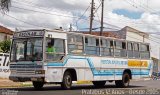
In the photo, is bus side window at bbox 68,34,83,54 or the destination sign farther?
bus side window at bbox 68,34,83,54

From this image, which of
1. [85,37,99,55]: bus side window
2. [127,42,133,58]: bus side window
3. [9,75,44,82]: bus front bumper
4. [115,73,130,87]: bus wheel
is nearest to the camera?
[9,75,44,82]: bus front bumper

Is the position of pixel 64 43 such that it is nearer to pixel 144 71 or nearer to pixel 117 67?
pixel 117 67

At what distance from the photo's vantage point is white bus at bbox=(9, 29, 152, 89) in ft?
68.3

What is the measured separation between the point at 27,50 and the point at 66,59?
210 centimetres

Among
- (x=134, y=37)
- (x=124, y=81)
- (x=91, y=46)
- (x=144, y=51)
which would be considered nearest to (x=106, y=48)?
(x=91, y=46)

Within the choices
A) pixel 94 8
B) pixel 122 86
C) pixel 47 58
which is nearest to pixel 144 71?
pixel 122 86

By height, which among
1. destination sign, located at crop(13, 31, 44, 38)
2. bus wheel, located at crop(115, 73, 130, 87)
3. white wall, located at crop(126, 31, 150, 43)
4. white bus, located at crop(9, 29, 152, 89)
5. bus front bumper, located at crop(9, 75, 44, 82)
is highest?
white wall, located at crop(126, 31, 150, 43)

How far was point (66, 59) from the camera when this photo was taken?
864 inches

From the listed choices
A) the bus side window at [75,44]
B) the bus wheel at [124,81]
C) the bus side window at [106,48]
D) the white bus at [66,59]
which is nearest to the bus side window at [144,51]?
the white bus at [66,59]

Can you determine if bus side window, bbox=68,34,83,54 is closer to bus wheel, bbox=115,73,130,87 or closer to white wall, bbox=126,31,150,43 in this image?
bus wheel, bbox=115,73,130,87

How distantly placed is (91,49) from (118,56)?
3.18 m

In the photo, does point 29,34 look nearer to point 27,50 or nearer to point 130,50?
point 27,50

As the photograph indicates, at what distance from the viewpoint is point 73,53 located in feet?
74.1

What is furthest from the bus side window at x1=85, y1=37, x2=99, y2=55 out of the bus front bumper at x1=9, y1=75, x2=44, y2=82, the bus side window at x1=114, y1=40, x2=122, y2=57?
the bus front bumper at x1=9, y1=75, x2=44, y2=82
